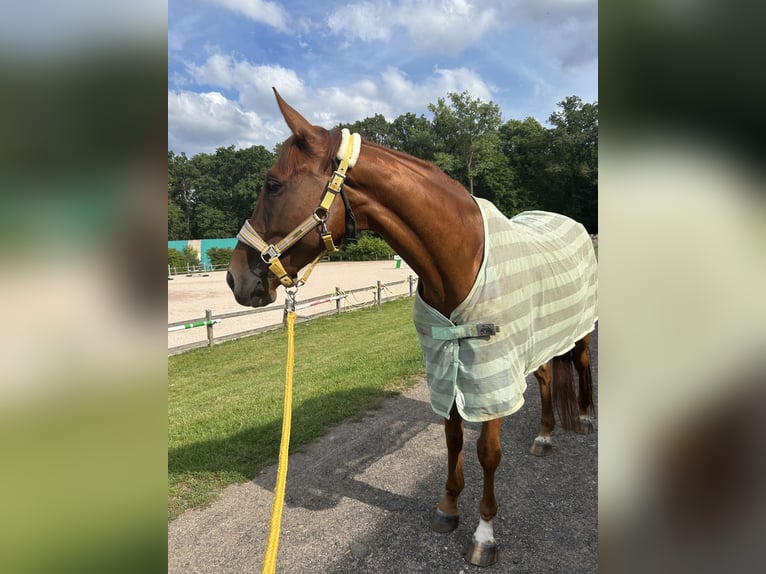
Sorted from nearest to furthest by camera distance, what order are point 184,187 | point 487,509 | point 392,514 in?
1. point 487,509
2. point 392,514
3. point 184,187

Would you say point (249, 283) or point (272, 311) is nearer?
point (249, 283)

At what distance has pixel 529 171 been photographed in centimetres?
5588

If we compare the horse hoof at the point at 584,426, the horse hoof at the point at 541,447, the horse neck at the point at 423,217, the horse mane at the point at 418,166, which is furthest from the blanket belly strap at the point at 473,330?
the horse hoof at the point at 584,426

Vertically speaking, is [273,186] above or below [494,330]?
above

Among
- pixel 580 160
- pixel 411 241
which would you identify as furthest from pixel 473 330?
pixel 580 160

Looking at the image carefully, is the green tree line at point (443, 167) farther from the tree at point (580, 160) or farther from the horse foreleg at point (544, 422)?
the horse foreleg at point (544, 422)

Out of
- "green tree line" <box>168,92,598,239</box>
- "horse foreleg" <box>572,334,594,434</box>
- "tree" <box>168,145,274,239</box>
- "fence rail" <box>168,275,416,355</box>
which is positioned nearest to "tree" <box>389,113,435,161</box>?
"green tree line" <box>168,92,598,239</box>

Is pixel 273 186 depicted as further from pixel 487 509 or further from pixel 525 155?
pixel 525 155

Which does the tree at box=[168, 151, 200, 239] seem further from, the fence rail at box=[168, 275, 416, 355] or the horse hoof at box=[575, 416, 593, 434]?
the horse hoof at box=[575, 416, 593, 434]

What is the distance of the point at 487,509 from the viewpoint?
2.86 meters

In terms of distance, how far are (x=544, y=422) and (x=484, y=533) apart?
1.66 metres
